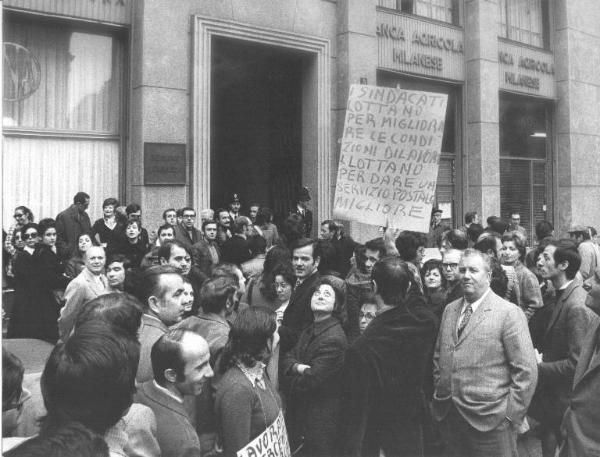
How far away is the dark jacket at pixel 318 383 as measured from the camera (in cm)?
406

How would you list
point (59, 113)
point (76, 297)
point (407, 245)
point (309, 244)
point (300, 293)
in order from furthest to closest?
point (59, 113) < point (407, 245) < point (76, 297) < point (309, 244) < point (300, 293)

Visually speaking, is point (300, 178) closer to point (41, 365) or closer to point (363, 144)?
point (363, 144)

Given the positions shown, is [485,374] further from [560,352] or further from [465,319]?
[560,352]

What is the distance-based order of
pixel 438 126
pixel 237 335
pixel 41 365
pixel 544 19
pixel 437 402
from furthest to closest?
pixel 544 19
pixel 438 126
pixel 437 402
pixel 41 365
pixel 237 335

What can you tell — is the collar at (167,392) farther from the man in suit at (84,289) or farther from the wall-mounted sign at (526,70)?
the wall-mounted sign at (526,70)

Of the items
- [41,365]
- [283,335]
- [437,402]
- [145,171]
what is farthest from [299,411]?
[145,171]

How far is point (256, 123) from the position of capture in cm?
1612

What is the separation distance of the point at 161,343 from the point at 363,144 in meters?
4.48

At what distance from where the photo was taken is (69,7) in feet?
34.3

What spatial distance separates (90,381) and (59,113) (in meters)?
9.82

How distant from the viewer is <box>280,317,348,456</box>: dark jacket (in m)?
4.06

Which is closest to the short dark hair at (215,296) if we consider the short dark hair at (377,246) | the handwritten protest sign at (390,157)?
the short dark hair at (377,246)

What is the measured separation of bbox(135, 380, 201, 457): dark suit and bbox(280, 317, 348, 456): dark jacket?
1.34m

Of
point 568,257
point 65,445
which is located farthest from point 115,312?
point 568,257
